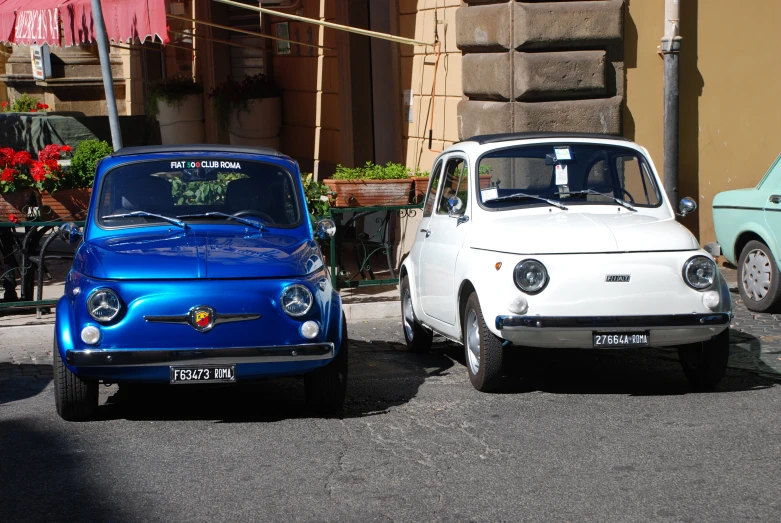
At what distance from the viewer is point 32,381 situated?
836cm

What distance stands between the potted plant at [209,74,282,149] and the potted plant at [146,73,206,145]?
2.68 metres

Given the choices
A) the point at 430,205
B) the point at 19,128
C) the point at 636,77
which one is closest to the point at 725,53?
the point at 636,77

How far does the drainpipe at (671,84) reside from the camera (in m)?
12.5

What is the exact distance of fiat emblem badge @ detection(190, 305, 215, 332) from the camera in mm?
6582

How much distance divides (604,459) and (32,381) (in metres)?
4.24

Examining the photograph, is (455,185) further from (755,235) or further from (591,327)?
(755,235)

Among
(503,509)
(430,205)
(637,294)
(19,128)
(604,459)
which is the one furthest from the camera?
(19,128)

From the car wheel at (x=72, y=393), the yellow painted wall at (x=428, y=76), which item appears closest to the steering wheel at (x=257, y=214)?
the car wheel at (x=72, y=393)

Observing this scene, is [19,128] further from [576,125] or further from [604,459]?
[604,459]

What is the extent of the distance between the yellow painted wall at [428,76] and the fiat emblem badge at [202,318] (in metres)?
7.29

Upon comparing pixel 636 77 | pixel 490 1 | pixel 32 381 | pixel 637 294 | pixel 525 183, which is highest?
pixel 490 1

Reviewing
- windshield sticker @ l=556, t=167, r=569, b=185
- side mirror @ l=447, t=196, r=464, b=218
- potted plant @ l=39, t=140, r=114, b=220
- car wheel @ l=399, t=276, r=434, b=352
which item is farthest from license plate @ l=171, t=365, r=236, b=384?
potted plant @ l=39, t=140, r=114, b=220

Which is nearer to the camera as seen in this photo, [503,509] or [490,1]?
[503,509]

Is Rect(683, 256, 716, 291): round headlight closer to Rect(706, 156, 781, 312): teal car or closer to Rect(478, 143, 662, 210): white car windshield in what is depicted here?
Rect(478, 143, 662, 210): white car windshield
